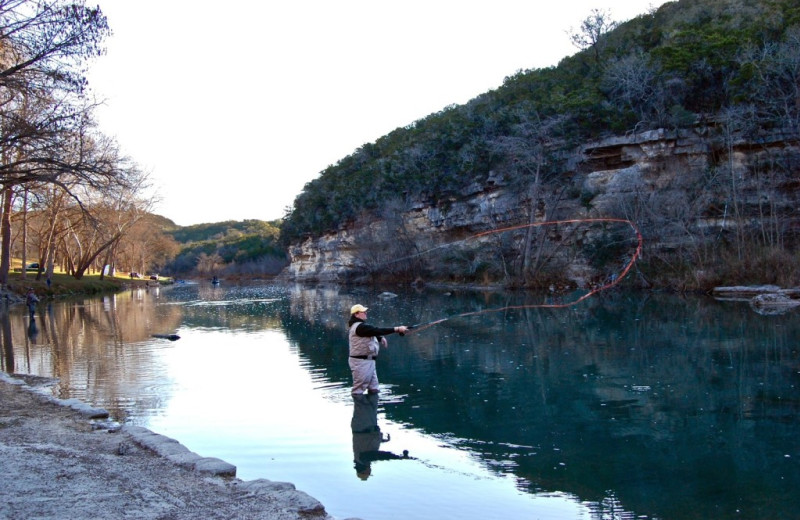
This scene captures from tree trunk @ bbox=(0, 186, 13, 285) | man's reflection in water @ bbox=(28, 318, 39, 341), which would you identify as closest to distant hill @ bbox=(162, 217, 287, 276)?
tree trunk @ bbox=(0, 186, 13, 285)

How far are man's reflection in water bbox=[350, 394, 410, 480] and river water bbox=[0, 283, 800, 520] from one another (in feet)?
0.14

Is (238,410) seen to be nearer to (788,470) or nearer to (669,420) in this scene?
(669,420)

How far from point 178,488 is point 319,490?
173 centimetres

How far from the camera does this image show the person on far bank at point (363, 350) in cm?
1215

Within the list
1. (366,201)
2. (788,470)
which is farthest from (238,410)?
(366,201)

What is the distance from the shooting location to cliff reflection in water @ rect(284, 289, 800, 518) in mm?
7484

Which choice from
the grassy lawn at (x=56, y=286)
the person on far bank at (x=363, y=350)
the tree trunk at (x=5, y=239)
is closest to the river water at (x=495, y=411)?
the person on far bank at (x=363, y=350)

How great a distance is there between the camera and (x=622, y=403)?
11195 millimetres

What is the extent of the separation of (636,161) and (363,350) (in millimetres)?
32544

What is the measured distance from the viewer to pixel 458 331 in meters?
22.0

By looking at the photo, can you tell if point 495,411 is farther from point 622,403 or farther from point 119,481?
point 119,481

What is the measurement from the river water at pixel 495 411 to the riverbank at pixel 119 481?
3.00 ft

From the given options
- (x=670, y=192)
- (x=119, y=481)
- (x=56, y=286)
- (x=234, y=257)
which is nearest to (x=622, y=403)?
(x=119, y=481)

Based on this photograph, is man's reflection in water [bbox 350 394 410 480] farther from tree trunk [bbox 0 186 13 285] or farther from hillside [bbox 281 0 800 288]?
tree trunk [bbox 0 186 13 285]
